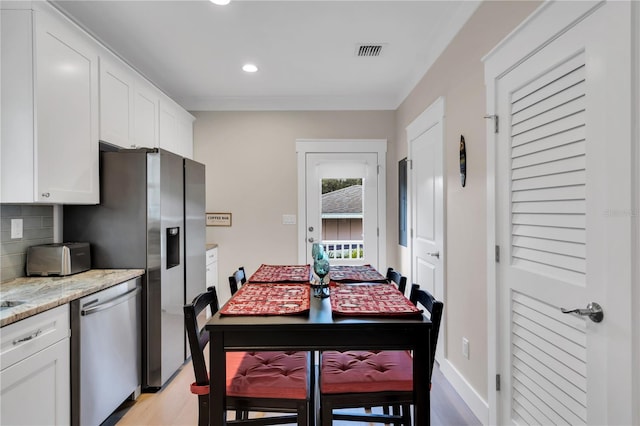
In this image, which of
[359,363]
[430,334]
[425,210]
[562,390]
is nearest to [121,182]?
[359,363]

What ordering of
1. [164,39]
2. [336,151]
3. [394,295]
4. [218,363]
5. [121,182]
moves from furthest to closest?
1. [336,151]
2. [164,39]
3. [121,182]
4. [394,295]
5. [218,363]

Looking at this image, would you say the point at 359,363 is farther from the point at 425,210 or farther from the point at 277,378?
the point at 425,210

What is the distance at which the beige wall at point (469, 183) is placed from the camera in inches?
74.9

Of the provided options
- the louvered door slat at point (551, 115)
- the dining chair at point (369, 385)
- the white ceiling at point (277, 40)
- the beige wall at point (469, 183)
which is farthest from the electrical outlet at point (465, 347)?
the white ceiling at point (277, 40)

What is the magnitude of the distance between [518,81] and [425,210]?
60.8 inches

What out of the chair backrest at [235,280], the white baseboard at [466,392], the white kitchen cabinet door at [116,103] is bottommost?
the white baseboard at [466,392]

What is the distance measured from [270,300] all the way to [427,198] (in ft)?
6.19

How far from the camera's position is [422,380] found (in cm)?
131

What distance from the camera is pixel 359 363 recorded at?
1515 mm

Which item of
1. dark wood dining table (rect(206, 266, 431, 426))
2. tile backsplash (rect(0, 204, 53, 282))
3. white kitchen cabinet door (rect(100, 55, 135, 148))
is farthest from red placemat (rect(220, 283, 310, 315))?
white kitchen cabinet door (rect(100, 55, 135, 148))

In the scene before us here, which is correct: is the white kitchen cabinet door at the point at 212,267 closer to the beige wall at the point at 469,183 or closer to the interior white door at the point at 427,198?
the interior white door at the point at 427,198

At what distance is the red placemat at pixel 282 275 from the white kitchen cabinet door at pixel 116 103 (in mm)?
1458

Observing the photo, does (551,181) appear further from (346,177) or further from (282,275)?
(346,177)

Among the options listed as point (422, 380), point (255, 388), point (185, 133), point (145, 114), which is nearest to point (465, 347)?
point (422, 380)
